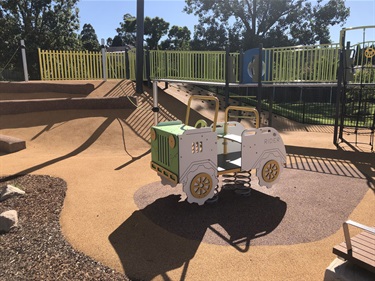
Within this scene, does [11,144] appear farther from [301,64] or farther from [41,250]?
[301,64]

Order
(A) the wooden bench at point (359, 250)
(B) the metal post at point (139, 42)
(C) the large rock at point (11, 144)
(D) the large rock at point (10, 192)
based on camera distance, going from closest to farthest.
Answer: (A) the wooden bench at point (359, 250), (D) the large rock at point (10, 192), (C) the large rock at point (11, 144), (B) the metal post at point (139, 42)

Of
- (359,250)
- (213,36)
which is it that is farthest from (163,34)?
(359,250)

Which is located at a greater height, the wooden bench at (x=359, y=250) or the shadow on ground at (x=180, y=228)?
the wooden bench at (x=359, y=250)

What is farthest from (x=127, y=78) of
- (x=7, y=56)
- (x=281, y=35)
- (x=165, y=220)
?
(x=281, y=35)

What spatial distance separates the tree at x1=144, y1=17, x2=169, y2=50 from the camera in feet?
186

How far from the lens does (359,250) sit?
304 centimetres

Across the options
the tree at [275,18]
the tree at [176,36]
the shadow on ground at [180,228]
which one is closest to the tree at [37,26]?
the tree at [275,18]

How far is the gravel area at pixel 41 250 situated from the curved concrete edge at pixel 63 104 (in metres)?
6.97

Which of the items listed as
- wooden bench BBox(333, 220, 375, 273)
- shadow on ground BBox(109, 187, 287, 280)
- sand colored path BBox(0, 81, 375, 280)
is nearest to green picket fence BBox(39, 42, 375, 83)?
sand colored path BBox(0, 81, 375, 280)

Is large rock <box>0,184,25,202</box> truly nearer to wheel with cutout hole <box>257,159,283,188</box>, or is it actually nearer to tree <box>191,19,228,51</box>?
wheel with cutout hole <box>257,159,283,188</box>

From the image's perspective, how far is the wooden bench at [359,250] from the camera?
2833 millimetres

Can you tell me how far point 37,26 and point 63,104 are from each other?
24.9 m

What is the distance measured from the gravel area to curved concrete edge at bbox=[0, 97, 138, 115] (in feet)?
22.9

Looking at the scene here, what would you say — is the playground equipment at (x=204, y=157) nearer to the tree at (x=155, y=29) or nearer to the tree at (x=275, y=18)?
the tree at (x=275, y=18)
